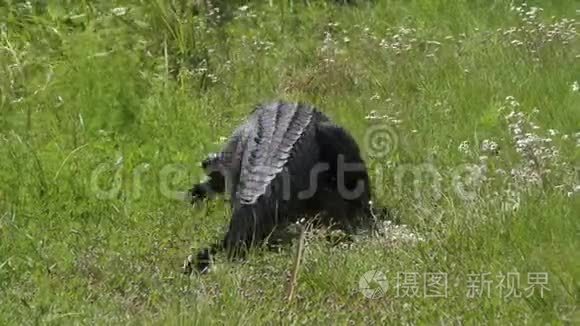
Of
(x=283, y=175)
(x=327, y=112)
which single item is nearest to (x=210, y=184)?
(x=283, y=175)

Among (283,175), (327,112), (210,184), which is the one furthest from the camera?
(327,112)

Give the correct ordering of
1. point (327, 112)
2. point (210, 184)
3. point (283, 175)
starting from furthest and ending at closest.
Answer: point (327, 112)
point (210, 184)
point (283, 175)

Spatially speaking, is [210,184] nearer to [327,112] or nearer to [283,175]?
[283,175]

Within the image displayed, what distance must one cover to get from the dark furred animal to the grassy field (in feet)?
0.50

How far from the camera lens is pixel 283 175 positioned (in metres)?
5.82

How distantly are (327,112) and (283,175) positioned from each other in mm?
2112

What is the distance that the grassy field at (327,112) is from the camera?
476cm

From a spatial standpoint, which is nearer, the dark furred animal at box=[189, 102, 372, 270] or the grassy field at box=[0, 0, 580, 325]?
the grassy field at box=[0, 0, 580, 325]

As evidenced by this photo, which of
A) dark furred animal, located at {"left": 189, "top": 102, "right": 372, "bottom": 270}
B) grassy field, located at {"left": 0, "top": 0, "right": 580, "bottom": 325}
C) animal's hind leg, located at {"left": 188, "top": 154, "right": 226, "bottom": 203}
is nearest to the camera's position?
grassy field, located at {"left": 0, "top": 0, "right": 580, "bottom": 325}

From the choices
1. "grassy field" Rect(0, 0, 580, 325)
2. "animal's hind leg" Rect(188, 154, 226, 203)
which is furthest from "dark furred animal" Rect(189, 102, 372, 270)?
"grassy field" Rect(0, 0, 580, 325)

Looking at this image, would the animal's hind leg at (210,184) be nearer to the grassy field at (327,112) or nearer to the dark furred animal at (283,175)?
the dark furred animal at (283,175)

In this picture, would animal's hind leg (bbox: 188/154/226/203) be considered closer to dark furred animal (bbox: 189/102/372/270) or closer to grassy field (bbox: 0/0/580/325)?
dark furred animal (bbox: 189/102/372/270)

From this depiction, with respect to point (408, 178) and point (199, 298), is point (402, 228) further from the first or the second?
point (199, 298)

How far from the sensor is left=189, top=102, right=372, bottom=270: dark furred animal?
552cm
